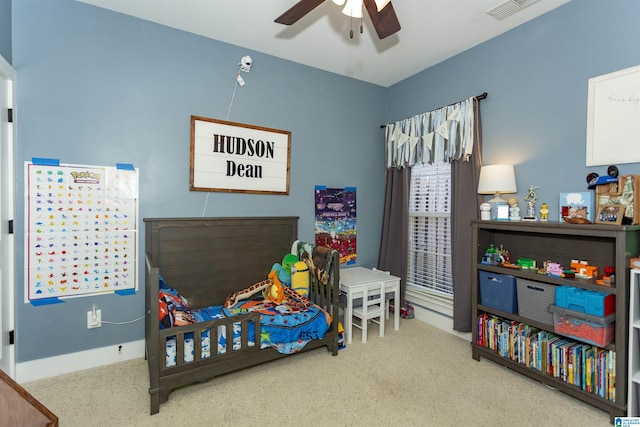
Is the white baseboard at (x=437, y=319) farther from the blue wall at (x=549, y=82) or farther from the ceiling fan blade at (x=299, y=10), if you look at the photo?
the ceiling fan blade at (x=299, y=10)

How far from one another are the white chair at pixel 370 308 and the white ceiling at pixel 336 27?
2.20 metres

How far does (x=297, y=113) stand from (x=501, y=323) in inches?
102

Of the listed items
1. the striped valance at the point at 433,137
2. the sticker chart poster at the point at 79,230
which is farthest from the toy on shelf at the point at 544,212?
the sticker chart poster at the point at 79,230

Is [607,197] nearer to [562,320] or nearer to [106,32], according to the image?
[562,320]

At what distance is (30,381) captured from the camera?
2.18m

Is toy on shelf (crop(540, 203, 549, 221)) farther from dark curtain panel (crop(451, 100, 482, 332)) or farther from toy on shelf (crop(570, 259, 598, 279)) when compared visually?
dark curtain panel (crop(451, 100, 482, 332))

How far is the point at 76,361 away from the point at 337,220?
2514 mm

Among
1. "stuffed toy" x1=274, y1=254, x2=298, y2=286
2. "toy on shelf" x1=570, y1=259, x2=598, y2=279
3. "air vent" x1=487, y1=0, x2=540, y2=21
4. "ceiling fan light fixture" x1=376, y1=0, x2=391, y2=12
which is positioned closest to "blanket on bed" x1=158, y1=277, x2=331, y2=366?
"stuffed toy" x1=274, y1=254, x2=298, y2=286

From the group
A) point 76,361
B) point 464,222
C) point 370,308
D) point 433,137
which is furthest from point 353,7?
point 76,361

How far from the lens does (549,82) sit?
7.77 ft

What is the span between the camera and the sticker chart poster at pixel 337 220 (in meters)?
3.37

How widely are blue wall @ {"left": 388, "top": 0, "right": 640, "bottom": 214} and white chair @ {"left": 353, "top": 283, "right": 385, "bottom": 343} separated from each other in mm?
1433

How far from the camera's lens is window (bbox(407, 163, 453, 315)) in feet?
10.4

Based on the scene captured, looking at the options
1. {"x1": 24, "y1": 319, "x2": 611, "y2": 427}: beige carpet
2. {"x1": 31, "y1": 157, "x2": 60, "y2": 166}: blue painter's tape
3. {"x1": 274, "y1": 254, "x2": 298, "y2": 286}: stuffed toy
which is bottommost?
{"x1": 24, "y1": 319, "x2": 611, "y2": 427}: beige carpet
